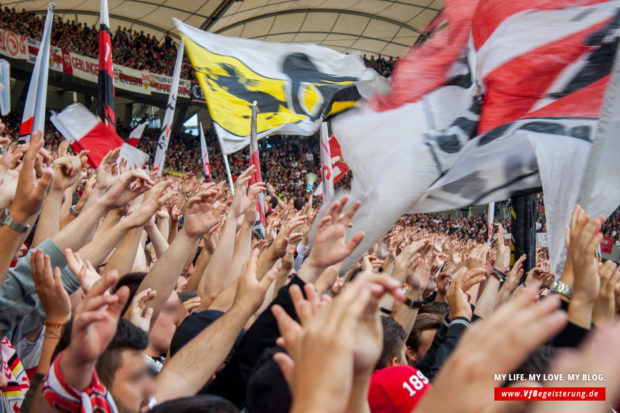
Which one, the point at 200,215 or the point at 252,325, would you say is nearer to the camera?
the point at 252,325

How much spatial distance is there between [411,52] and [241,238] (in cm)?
163

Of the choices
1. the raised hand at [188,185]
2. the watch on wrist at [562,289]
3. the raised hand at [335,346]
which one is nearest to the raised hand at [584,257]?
the watch on wrist at [562,289]

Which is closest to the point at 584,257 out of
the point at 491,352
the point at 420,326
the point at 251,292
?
the point at 251,292

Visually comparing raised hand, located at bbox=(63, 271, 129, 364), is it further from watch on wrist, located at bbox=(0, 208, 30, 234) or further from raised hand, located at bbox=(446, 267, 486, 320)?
raised hand, located at bbox=(446, 267, 486, 320)

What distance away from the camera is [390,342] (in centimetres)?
254

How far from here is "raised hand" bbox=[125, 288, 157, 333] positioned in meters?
2.45

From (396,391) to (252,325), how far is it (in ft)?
1.92

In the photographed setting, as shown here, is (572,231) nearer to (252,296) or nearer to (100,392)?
(252,296)

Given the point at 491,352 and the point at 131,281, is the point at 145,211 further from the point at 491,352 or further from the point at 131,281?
the point at 491,352

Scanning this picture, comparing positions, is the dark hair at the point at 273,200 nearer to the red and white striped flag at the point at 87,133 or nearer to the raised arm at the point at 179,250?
the red and white striped flag at the point at 87,133

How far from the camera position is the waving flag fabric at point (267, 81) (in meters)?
5.56

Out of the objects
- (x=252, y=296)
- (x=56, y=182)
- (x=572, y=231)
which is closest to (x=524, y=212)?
(x=572, y=231)

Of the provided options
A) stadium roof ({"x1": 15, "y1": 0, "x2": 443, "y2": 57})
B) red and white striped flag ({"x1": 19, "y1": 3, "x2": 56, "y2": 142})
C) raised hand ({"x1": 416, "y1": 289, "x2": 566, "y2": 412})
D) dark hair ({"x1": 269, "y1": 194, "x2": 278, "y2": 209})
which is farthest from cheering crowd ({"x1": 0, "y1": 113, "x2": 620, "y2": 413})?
stadium roof ({"x1": 15, "y1": 0, "x2": 443, "y2": 57})

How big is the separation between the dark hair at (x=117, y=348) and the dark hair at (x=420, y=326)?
210 cm
